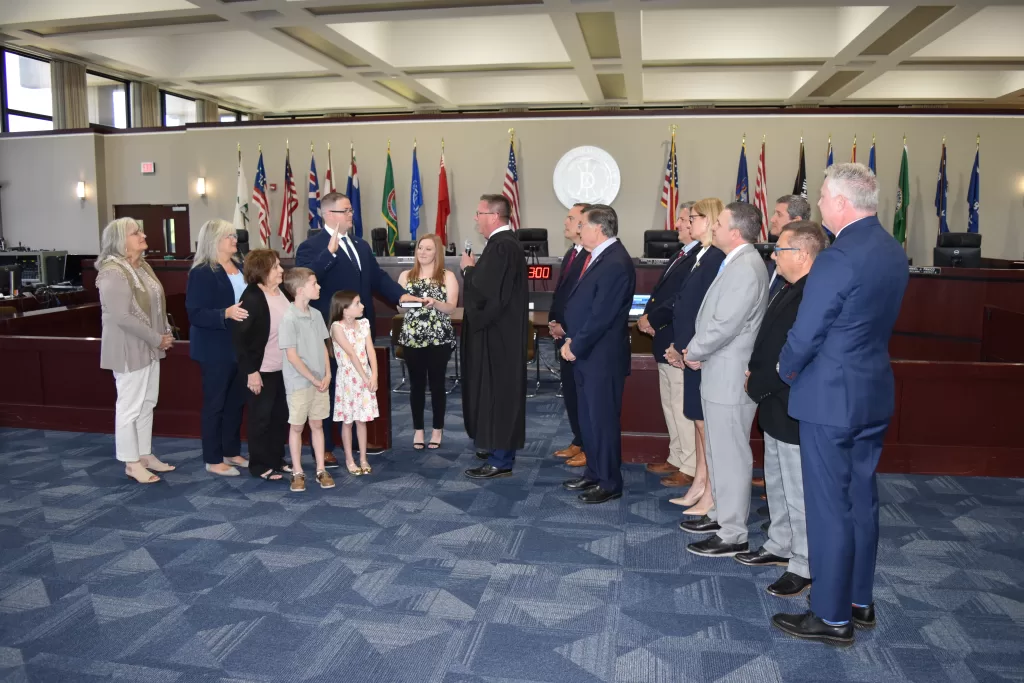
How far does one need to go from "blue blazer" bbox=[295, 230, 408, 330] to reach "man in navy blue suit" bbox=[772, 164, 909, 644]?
288 cm

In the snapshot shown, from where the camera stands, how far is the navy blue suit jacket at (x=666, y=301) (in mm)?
4203

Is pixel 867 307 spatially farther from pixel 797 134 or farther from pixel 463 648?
pixel 797 134

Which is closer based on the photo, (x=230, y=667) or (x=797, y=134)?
(x=230, y=667)

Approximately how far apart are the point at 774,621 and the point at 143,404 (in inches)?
143

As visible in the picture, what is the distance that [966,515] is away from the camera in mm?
4035

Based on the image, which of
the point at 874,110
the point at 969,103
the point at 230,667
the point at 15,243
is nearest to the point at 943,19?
the point at 874,110

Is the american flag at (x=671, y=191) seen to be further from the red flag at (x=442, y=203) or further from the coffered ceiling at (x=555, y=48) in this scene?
the red flag at (x=442, y=203)

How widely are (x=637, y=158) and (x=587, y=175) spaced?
0.84 meters

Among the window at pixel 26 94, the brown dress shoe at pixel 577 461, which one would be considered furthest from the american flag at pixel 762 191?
the window at pixel 26 94

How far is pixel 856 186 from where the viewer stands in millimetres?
2590

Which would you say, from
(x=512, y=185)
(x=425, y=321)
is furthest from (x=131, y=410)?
(x=512, y=185)

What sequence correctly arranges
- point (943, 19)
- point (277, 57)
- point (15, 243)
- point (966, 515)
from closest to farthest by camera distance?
point (966, 515) < point (943, 19) < point (277, 57) < point (15, 243)

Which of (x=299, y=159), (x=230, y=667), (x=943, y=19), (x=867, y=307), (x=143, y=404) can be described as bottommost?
(x=230, y=667)

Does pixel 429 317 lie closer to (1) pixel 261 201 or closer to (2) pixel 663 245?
(2) pixel 663 245
